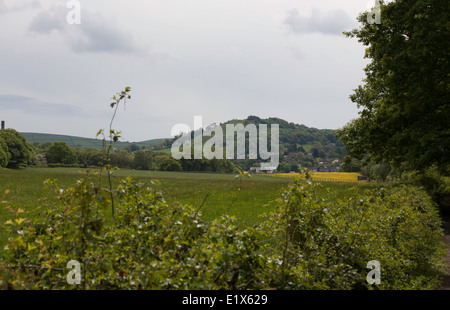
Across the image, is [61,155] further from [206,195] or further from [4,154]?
[206,195]

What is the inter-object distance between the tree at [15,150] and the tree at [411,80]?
3556 inches

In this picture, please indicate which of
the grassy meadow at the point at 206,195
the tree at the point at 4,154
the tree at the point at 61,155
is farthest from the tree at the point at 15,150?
the grassy meadow at the point at 206,195

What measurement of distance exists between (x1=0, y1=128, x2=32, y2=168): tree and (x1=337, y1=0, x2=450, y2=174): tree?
9031cm

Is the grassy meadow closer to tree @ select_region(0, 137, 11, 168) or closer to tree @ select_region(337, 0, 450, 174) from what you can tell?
tree @ select_region(337, 0, 450, 174)

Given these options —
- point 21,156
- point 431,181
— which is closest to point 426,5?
point 431,181

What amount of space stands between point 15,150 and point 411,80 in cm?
9639

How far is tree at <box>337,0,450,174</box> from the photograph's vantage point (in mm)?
16844

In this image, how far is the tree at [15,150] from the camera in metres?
93.2

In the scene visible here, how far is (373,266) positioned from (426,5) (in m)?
14.8

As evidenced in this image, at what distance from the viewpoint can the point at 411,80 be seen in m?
17.6

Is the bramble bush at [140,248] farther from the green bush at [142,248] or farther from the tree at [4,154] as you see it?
the tree at [4,154]

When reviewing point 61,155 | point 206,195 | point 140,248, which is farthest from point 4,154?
point 140,248

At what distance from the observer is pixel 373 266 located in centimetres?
594
